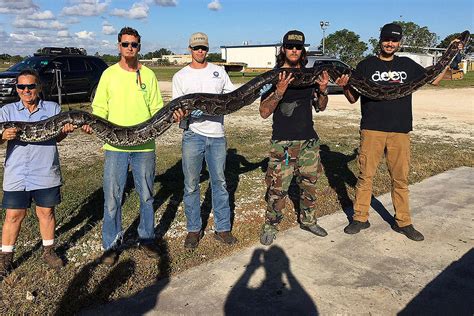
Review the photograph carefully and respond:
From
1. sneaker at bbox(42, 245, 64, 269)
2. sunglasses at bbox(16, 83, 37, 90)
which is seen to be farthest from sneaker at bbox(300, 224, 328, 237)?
sunglasses at bbox(16, 83, 37, 90)

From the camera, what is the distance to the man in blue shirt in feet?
15.5

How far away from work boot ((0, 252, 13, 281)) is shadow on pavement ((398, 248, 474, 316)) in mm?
4369

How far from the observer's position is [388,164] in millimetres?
6016

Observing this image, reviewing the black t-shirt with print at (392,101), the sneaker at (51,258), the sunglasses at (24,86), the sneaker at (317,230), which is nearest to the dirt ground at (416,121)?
the sneaker at (51,258)

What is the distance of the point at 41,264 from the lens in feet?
16.5

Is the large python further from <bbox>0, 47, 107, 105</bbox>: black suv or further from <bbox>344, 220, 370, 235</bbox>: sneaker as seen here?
<bbox>0, 47, 107, 105</bbox>: black suv

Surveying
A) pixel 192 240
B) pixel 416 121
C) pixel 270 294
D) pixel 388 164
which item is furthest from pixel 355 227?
pixel 416 121

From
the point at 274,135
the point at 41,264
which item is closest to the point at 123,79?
the point at 274,135

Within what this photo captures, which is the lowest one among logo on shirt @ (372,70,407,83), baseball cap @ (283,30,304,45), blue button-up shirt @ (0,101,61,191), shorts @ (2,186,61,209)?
shorts @ (2,186,61,209)

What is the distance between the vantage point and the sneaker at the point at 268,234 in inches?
221

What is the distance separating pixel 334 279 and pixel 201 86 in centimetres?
288

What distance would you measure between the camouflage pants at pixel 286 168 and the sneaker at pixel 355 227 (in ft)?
2.50

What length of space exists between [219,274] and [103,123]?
7.50ft

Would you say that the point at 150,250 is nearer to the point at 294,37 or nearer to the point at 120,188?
the point at 120,188
